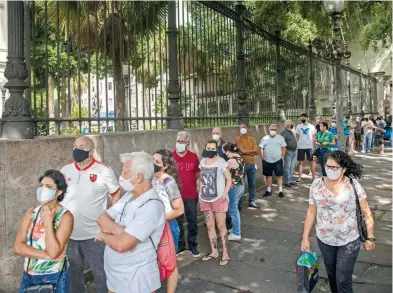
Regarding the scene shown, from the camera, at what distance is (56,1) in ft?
16.2

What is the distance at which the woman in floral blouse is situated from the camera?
3662 millimetres

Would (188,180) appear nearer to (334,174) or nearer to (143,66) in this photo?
(143,66)

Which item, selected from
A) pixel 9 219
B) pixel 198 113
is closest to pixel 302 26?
pixel 198 113

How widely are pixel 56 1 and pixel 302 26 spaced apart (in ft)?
35.9

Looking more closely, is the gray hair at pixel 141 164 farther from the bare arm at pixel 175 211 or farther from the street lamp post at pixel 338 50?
the street lamp post at pixel 338 50

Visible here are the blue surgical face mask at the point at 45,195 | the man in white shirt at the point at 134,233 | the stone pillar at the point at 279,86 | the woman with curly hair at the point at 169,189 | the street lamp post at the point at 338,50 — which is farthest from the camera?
the stone pillar at the point at 279,86

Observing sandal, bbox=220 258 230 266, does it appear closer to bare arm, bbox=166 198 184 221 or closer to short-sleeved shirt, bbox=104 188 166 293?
bare arm, bbox=166 198 184 221

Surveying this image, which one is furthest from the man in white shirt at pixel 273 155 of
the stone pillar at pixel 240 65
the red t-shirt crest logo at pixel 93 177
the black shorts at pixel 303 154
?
the red t-shirt crest logo at pixel 93 177

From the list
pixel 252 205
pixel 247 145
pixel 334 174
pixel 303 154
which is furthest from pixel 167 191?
pixel 303 154

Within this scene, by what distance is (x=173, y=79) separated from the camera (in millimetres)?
7043

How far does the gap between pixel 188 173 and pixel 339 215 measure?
255cm

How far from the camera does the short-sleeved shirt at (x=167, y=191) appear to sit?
3.96 m

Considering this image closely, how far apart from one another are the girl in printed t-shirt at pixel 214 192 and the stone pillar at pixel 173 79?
159cm

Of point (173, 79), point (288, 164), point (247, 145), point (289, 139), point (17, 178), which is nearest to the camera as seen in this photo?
point (17, 178)
